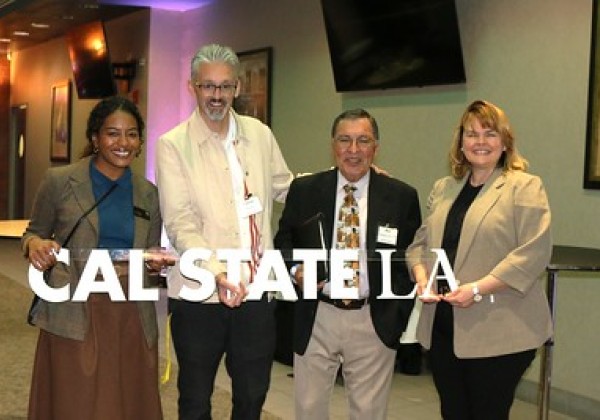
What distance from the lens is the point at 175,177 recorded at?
8.16 ft

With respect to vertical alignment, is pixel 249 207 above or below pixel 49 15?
below

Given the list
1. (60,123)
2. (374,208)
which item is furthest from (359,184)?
(60,123)

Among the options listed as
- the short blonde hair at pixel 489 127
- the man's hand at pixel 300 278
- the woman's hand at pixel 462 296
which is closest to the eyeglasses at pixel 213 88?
the man's hand at pixel 300 278

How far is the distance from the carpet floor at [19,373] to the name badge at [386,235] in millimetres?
1858

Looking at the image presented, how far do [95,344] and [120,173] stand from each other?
55cm

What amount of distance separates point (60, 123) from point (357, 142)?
1041 centimetres

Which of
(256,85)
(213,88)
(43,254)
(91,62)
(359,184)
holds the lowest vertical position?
(43,254)

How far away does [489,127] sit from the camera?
240 centimetres

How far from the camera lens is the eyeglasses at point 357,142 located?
251cm

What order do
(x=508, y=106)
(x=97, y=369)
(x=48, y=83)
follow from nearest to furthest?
(x=97, y=369) → (x=508, y=106) → (x=48, y=83)

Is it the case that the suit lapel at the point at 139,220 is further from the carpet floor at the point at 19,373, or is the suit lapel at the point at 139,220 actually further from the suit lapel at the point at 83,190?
the carpet floor at the point at 19,373

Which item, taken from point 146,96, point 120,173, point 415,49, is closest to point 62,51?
point 146,96

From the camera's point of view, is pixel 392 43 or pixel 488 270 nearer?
pixel 488 270

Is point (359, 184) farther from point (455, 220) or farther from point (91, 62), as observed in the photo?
point (91, 62)
